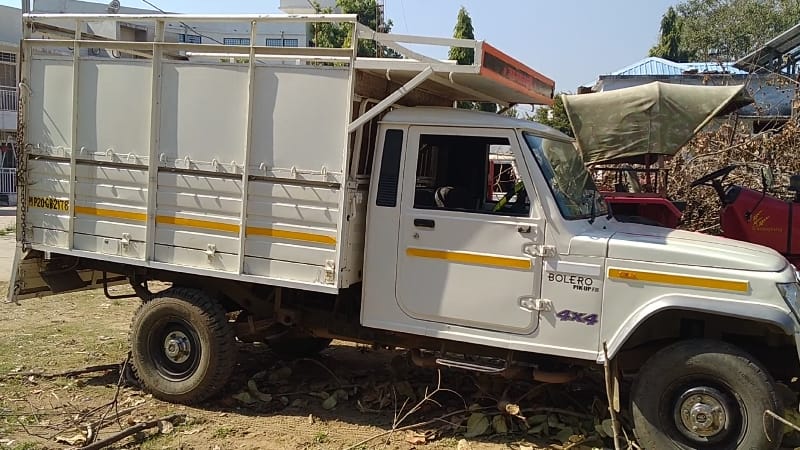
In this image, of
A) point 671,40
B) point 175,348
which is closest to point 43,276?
point 175,348

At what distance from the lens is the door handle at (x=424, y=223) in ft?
15.5

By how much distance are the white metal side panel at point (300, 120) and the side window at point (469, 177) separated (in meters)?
0.62

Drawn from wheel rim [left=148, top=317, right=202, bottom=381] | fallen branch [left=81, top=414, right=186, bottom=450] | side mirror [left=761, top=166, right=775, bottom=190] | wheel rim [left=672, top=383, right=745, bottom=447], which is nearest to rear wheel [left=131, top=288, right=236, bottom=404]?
wheel rim [left=148, top=317, right=202, bottom=381]

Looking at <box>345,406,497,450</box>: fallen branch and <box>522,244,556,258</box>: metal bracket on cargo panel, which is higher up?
<box>522,244,556,258</box>: metal bracket on cargo panel

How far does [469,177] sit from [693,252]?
168 cm

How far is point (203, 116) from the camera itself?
5.13m

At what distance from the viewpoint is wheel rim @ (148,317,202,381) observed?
543cm

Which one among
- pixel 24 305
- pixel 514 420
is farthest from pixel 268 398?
pixel 24 305

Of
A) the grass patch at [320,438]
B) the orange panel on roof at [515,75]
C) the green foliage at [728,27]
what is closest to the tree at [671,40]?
the green foliage at [728,27]

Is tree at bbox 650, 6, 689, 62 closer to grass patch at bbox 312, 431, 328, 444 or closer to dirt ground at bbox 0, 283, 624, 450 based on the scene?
dirt ground at bbox 0, 283, 624, 450

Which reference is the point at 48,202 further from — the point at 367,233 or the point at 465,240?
the point at 465,240

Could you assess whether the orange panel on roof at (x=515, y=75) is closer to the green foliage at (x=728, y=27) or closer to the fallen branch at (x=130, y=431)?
the fallen branch at (x=130, y=431)

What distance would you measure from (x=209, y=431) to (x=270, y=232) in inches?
59.5

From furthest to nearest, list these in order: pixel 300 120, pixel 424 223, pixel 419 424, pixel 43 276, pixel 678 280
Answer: pixel 43 276 < pixel 419 424 < pixel 300 120 < pixel 424 223 < pixel 678 280
